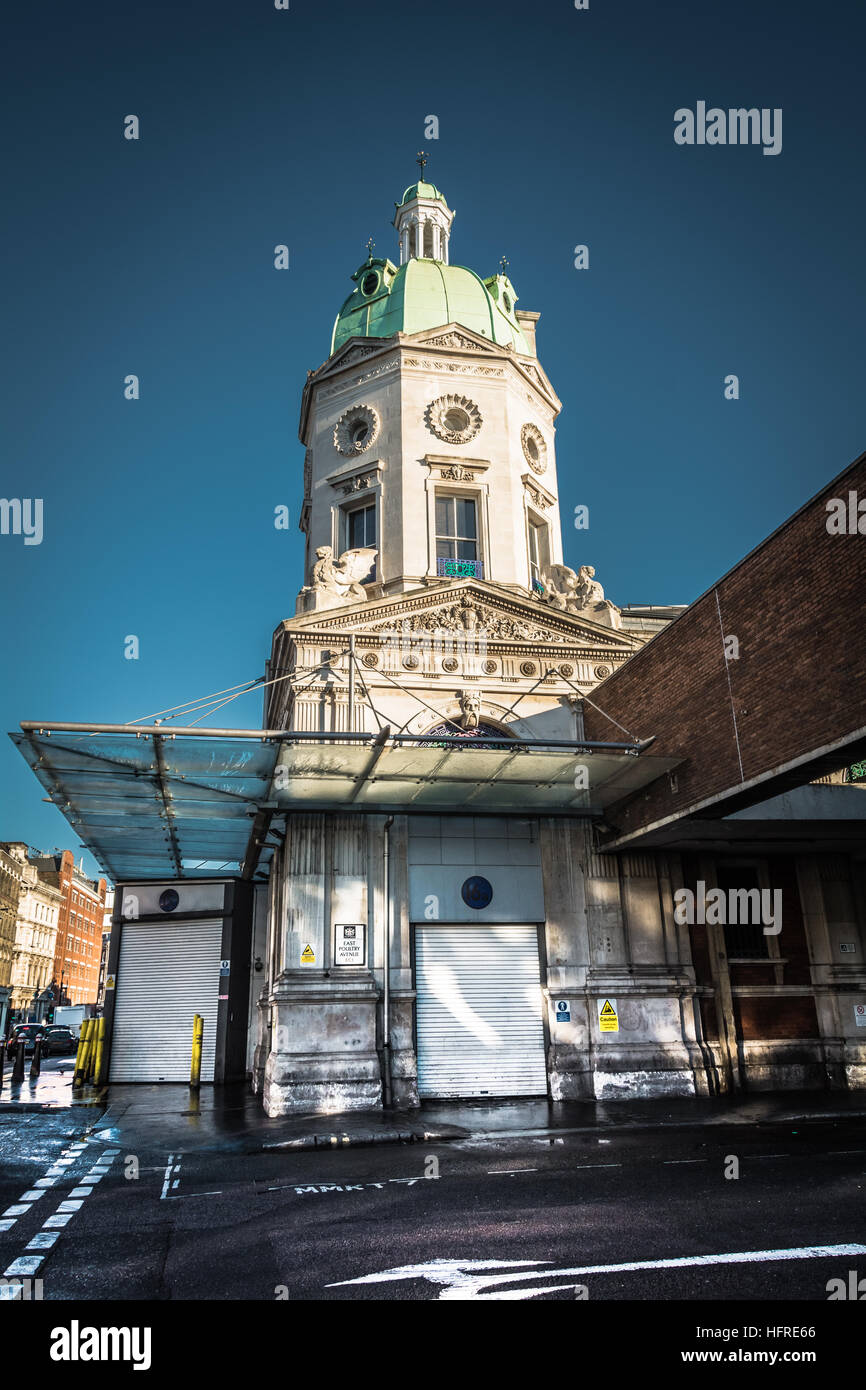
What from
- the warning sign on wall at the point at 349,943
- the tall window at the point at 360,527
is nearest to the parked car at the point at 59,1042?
the tall window at the point at 360,527

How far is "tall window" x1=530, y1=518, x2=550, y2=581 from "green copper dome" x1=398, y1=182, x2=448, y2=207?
13.7 meters

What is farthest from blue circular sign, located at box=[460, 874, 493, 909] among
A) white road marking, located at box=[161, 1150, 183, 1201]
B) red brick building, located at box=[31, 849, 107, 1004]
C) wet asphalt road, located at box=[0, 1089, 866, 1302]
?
red brick building, located at box=[31, 849, 107, 1004]

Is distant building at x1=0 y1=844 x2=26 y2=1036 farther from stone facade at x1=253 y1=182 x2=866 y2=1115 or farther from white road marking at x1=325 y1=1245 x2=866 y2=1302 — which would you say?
Answer: white road marking at x1=325 y1=1245 x2=866 y2=1302

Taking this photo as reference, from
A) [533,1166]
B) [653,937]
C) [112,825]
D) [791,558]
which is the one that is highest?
[791,558]

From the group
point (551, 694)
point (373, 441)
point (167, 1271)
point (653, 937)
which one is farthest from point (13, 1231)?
point (373, 441)

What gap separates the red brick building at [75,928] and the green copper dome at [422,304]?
4288 inches

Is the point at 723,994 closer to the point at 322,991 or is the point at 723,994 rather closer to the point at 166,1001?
the point at 322,991

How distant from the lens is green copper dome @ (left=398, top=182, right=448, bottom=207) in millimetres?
33062

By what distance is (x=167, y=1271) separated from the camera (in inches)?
284

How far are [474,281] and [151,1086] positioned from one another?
84.3 feet

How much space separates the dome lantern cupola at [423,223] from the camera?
3275cm

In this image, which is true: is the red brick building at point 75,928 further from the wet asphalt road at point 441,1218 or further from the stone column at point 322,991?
the wet asphalt road at point 441,1218
